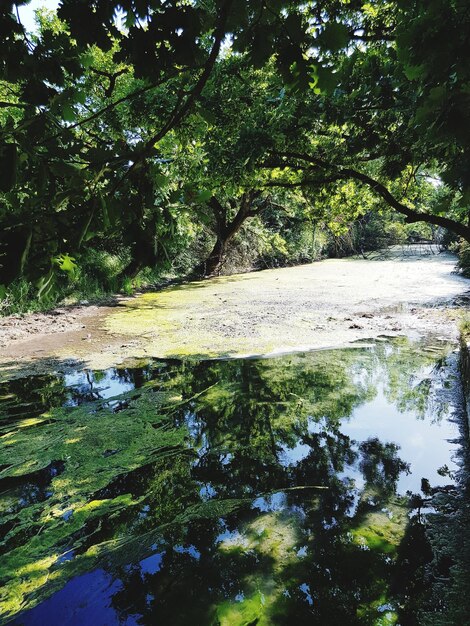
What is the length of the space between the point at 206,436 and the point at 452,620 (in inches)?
79.3

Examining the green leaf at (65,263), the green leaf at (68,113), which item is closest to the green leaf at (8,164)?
the green leaf at (65,263)

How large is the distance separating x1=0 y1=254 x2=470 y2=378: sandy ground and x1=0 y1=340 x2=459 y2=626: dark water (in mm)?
1190

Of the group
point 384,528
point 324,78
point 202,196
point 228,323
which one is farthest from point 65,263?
point 228,323

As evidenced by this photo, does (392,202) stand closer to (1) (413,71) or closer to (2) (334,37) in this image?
(1) (413,71)

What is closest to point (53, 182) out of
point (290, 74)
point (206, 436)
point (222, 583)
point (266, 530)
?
point (290, 74)

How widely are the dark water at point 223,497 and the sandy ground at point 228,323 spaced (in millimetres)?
Result: 1190

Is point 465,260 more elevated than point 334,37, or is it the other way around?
point 334,37

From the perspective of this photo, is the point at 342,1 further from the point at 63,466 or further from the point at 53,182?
the point at 63,466

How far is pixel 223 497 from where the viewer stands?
100 inches

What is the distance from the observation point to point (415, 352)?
5.32 metres

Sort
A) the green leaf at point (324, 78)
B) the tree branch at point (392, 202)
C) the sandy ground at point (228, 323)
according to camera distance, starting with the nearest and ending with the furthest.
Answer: the green leaf at point (324, 78) < the tree branch at point (392, 202) < the sandy ground at point (228, 323)

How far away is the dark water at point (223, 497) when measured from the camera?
1.83 metres

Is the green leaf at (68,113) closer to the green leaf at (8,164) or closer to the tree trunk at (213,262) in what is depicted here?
the green leaf at (8,164)

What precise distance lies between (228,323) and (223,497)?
4.70m
